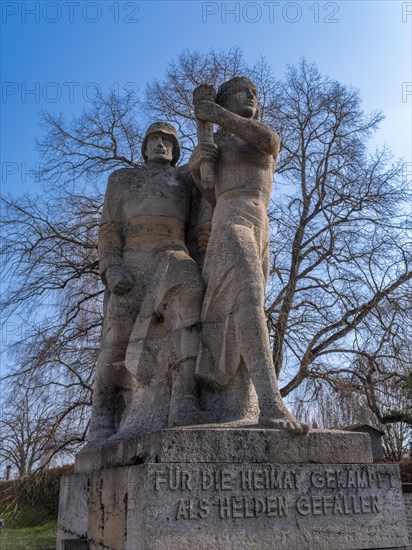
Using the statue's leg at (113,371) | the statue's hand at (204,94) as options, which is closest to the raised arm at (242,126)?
the statue's hand at (204,94)

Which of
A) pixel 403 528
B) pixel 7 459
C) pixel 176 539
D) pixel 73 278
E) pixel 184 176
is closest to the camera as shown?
pixel 176 539

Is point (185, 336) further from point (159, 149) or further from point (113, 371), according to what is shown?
point (159, 149)

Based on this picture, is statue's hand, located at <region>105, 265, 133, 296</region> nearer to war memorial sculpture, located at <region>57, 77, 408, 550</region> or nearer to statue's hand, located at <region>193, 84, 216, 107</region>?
war memorial sculpture, located at <region>57, 77, 408, 550</region>

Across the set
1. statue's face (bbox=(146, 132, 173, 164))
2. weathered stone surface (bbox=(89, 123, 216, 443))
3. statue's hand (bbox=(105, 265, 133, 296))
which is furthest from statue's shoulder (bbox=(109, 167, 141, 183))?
statue's hand (bbox=(105, 265, 133, 296))

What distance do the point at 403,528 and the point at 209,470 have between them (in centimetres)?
127

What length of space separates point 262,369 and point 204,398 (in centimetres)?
60

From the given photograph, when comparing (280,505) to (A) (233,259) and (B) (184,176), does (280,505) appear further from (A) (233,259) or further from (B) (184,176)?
(B) (184,176)

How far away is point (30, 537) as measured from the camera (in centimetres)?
1335

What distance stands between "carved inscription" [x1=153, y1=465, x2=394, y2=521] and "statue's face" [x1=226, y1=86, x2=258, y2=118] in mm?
2916

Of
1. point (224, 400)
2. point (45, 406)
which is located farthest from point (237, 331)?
point (45, 406)

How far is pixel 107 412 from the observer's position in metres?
4.80

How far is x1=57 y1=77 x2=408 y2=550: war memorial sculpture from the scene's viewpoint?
313cm

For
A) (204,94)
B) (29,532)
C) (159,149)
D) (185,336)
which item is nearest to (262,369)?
(185,336)

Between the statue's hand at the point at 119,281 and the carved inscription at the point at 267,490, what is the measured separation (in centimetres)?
196
